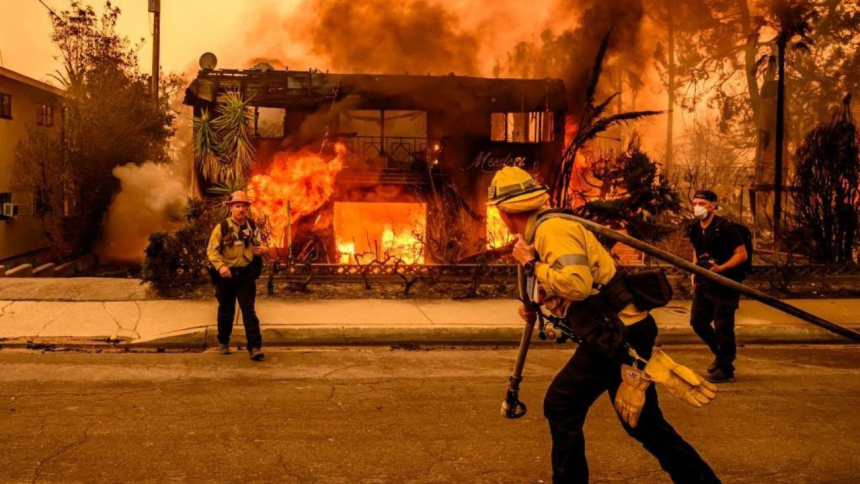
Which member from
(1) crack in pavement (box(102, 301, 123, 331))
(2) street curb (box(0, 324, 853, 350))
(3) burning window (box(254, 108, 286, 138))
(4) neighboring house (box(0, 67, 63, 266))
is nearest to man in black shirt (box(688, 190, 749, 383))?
(2) street curb (box(0, 324, 853, 350))

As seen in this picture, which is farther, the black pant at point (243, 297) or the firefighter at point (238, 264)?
the black pant at point (243, 297)

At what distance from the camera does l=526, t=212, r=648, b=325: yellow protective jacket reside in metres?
3.79

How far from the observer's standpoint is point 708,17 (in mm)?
28656

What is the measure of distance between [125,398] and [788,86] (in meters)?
34.7

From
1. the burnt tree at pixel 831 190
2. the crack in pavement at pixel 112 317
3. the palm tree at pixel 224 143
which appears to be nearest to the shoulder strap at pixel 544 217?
the crack in pavement at pixel 112 317

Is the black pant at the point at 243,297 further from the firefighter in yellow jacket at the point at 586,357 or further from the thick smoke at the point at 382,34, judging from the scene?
the thick smoke at the point at 382,34

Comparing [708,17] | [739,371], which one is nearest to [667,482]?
[739,371]

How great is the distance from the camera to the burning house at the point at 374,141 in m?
17.3

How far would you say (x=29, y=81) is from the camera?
20.5 m

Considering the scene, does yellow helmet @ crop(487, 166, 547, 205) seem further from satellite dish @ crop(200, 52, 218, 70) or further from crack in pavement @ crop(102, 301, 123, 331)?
satellite dish @ crop(200, 52, 218, 70)

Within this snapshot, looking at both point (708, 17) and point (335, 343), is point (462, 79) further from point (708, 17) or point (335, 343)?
point (708, 17)

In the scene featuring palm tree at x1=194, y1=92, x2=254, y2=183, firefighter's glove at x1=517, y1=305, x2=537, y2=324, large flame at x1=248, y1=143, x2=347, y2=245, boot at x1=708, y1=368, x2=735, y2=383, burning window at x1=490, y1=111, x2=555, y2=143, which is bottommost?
boot at x1=708, y1=368, x2=735, y2=383

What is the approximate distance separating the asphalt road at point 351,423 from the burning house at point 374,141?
9114 mm

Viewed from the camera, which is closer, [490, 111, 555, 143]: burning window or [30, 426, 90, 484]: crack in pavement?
[30, 426, 90, 484]: crack in pavement
